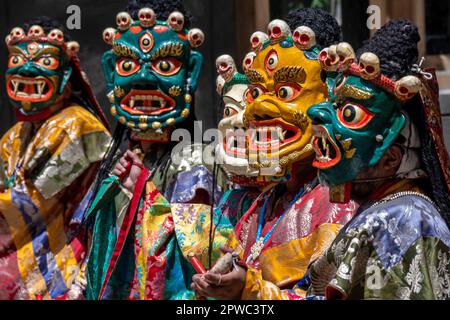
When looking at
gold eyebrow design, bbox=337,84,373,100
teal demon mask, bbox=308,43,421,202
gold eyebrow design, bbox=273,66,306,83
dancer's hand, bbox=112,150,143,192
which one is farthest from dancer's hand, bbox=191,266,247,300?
dancer's hand, bbox=112,150,143,192

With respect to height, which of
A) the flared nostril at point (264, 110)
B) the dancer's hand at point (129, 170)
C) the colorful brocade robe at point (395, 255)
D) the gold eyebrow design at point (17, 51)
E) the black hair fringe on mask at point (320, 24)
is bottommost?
the dancer's hand at point (129, 170)

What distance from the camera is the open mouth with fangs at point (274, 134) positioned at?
13.3 ft

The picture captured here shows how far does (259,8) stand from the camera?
6.79 metres

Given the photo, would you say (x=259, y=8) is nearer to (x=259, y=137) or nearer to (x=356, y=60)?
(x=259, y=137)

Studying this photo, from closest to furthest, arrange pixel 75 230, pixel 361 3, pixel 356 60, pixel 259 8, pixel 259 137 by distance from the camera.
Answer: pixel 356 60 < pixel 259 137 < pixel 75 230 < pixel 259 8 < pixel 361 3

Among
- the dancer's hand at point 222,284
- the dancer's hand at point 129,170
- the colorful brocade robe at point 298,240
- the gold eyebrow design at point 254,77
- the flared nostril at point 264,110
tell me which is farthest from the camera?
the dancer's hand at point 129,170

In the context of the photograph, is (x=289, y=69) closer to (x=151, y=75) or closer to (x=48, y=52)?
(x=151, y=75)

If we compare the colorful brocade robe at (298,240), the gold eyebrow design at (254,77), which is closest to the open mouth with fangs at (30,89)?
the gold eyebrow design at (254,77)

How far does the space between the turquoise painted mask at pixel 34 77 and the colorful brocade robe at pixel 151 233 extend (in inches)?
32.9

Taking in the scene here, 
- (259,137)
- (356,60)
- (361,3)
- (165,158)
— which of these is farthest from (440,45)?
(356,60)

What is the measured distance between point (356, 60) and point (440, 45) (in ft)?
11.7

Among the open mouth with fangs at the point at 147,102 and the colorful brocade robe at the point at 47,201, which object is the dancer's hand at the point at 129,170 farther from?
the colorful brocade robe at the point at 47,201

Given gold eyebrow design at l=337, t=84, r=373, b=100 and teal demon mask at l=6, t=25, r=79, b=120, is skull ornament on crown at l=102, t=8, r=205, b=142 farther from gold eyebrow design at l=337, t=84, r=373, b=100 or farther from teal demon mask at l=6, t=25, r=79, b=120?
gold eyebrow design at l=337, t=84, r=373, b=100

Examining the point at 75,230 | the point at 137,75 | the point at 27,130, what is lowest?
the point at 75,230
